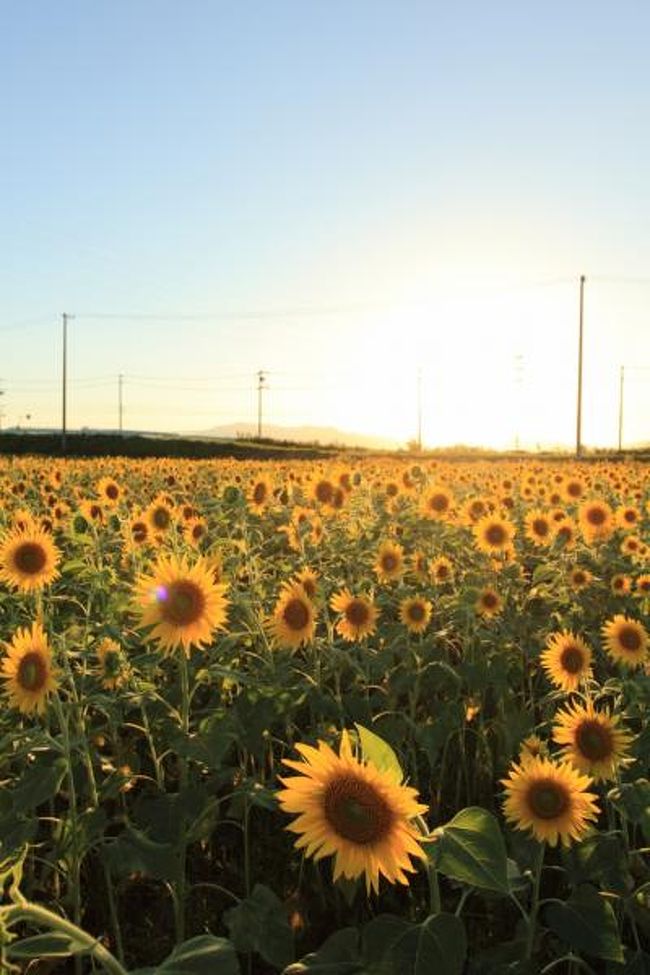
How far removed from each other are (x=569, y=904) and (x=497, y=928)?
34.0 inches

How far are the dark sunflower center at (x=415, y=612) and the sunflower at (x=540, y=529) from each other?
1.88 metres

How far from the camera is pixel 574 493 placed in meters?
8.66

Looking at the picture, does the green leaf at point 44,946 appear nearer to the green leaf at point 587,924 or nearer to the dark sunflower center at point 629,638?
the green leaf at point 587,924

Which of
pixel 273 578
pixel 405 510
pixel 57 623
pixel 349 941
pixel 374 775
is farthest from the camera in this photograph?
pixel 405 510

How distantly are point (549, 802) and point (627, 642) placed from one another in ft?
5.65

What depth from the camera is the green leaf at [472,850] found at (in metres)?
1.53

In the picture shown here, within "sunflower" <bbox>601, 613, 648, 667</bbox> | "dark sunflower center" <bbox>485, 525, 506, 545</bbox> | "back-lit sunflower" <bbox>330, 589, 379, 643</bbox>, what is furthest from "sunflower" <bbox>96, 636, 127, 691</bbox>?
"dark sunflower center" <bbox>485, 525, 506, 545</bbox>

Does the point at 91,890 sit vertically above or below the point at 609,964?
below

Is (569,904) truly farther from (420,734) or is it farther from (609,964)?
(420,734)

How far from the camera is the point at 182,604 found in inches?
109

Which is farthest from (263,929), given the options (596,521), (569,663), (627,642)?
(596,521)

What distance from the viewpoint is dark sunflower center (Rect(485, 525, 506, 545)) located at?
218 inches

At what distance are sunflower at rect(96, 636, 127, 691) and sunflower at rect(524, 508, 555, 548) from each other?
3.51 metres

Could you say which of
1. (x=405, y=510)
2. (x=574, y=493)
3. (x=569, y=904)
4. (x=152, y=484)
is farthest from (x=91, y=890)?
(x=152, y=484)
